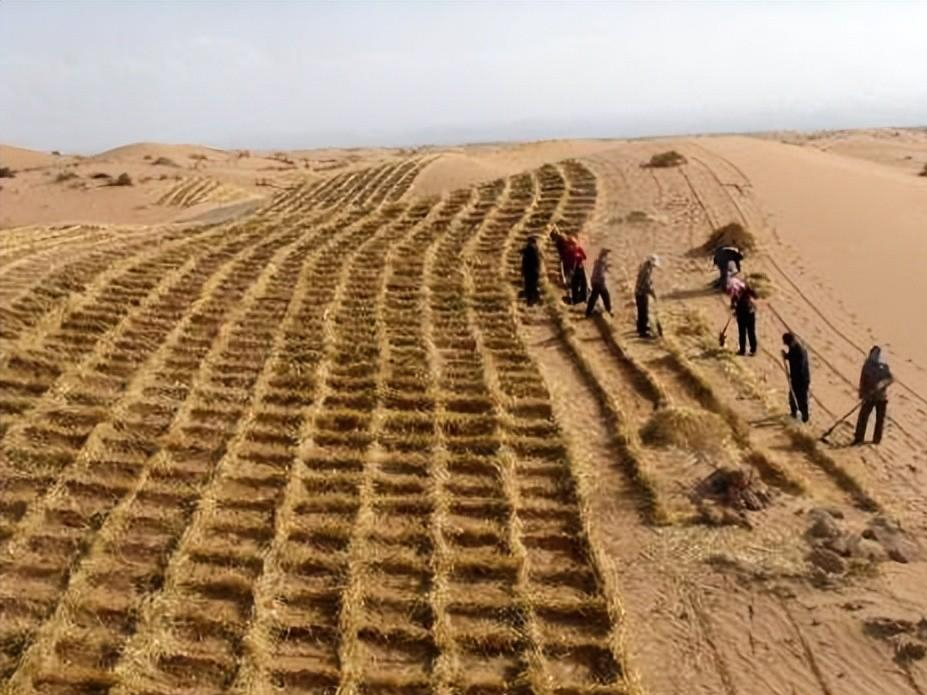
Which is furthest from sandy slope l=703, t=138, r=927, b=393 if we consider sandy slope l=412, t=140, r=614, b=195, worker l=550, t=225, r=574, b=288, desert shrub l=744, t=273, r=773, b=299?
sandy slope l=412, t=140, r=614, b=195

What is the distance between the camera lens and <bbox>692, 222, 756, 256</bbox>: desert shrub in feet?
54.3

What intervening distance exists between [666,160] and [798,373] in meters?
12.8

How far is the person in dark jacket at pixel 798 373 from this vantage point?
10.2 meters

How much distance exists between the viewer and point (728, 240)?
54.5 feet

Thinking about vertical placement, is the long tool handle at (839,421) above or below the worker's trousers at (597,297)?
below

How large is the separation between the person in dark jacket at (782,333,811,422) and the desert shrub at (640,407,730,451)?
1147 millimetres

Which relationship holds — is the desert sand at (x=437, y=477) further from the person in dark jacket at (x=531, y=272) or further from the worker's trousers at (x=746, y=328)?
the person in dark jacket at (x=531, y=272)

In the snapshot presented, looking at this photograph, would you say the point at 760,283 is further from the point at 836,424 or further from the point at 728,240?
the point at 836,424

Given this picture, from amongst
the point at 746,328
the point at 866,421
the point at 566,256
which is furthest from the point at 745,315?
the point at 566,256

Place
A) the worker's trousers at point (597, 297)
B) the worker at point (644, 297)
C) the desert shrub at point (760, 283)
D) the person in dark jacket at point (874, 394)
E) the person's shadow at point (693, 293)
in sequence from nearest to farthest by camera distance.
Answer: the person in dark jacket at point (874, 394) < the worker at point (644, 297) < the worker's trousers at point (597, 297) < the person's shadow at point (693, 293) < the desert shrub at point (760, 283)

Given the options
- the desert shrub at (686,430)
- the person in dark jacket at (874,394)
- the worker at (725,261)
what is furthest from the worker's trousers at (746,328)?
the desert shrub at (686,430)

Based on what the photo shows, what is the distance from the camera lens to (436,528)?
784cm

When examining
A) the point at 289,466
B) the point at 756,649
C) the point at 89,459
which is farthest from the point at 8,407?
the point at 756,649

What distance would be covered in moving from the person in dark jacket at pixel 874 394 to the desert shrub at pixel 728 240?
22.0 ft
